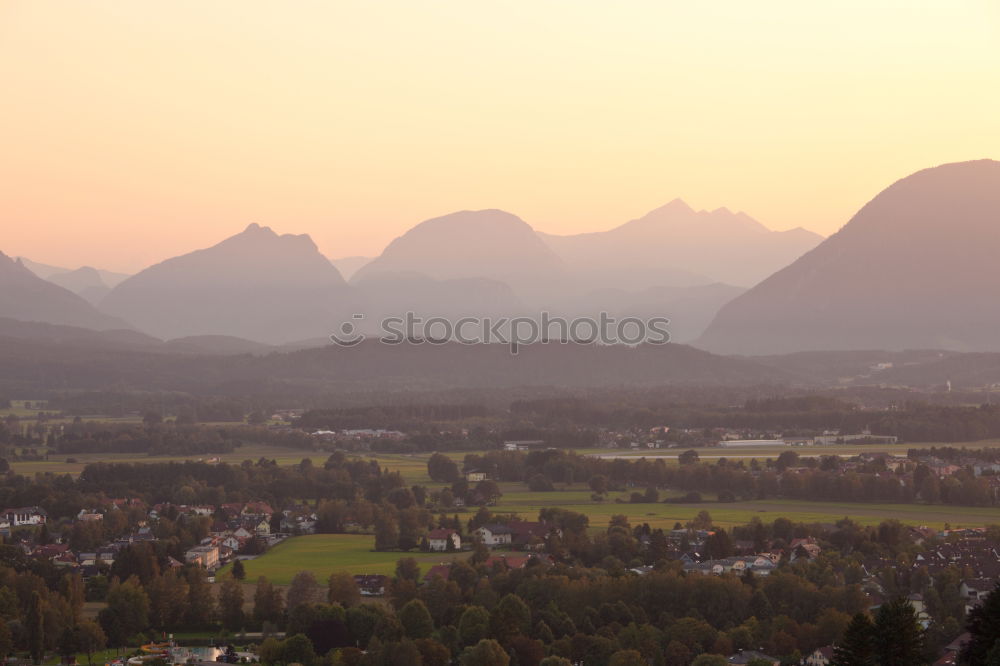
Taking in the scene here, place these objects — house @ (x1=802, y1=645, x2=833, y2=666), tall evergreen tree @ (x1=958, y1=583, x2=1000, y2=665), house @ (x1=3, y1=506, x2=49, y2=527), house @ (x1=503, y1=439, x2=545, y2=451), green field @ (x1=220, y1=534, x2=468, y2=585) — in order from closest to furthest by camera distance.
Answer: tall evergreen tree @ (x1=958, y1=583, x2=1000, y2=665) < house @ (x1=802, y1=645, x2=833, y2=666) < green field @ (x1=220, y1=534, x2=468, y2=585) < house @ (x1=3, y1=506, x2=49, y2=527) < house @ (x1=503, y1=439, x2=545, y2=451)

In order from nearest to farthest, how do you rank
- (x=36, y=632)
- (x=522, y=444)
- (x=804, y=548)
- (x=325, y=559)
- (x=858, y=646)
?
(x=858, y=646) → (x=36, y=632) → (x=804, y=548) → (x=325, y=559) → (x=522, y=444)

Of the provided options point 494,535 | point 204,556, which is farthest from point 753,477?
point 204,556

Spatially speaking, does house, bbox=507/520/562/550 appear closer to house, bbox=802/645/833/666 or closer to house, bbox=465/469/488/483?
house, bbox=802/645/833/666

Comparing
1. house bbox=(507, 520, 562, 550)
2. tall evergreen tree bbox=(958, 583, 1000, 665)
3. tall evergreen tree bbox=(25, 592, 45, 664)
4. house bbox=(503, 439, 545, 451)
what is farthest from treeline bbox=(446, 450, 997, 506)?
tall evergreen tree bbox=(25, 592, 45, 664)

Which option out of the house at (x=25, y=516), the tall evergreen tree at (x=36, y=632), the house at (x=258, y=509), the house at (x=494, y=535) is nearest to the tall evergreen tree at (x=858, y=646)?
the tall evergreen tree at (x=36, y=632)

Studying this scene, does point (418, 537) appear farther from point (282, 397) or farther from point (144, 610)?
point (282, 397)

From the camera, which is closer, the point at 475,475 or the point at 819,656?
the point at 819,656

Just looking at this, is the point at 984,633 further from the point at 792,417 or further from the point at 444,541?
the point at 792,417
